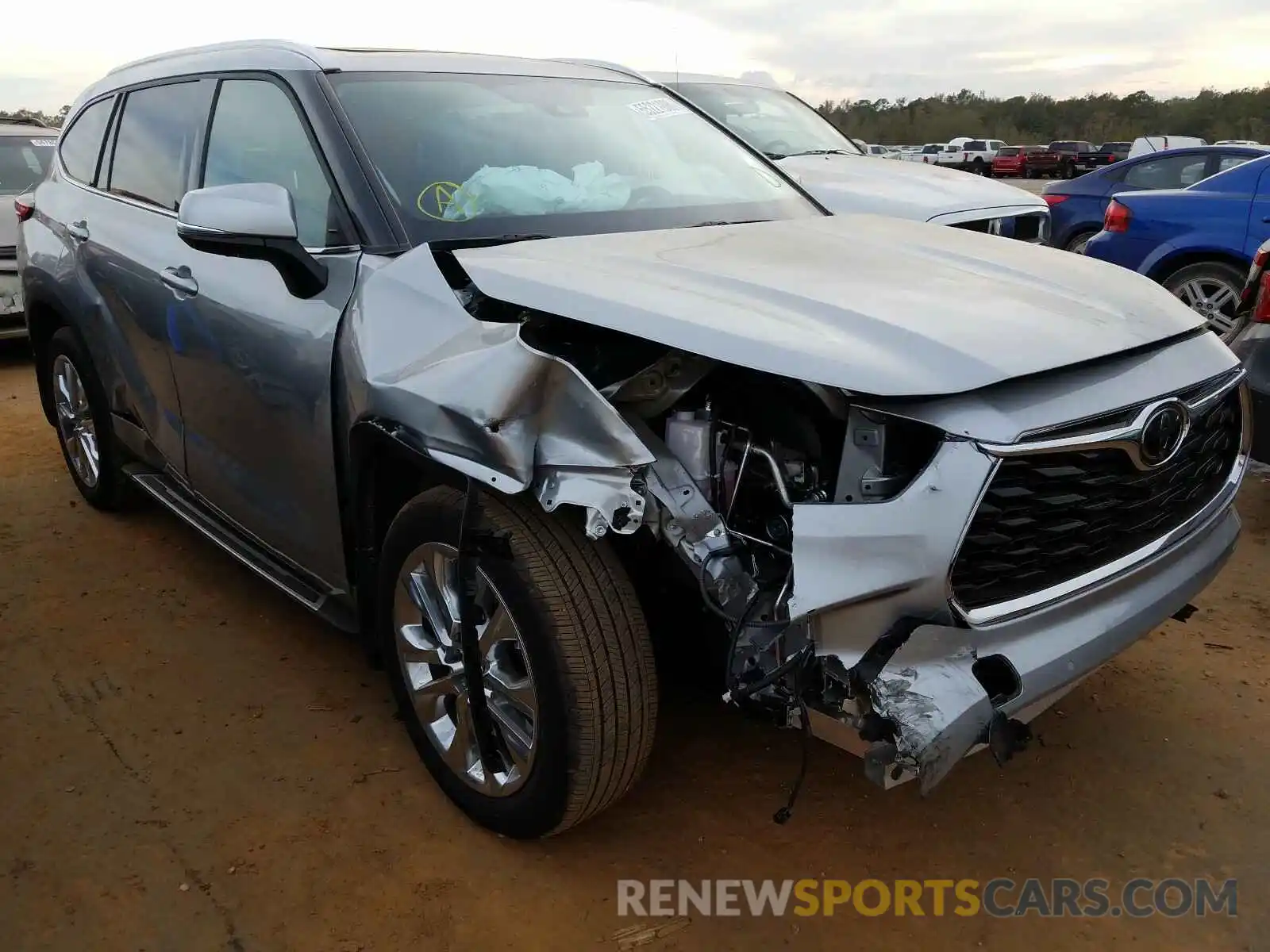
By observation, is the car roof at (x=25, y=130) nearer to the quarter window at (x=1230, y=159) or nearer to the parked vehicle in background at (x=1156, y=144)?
the quarter window at (x=1230, y=159)

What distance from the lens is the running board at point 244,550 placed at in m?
2.75

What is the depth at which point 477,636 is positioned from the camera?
224 centimetres

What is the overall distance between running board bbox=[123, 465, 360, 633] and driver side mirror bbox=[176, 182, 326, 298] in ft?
3.12

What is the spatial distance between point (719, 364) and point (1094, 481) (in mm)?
776

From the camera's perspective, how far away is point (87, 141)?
411cm

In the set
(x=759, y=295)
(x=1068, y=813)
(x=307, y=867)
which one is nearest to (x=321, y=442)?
(x=307, y=867)

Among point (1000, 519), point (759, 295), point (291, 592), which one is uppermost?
point (759, 295)

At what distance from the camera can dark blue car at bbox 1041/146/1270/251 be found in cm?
983

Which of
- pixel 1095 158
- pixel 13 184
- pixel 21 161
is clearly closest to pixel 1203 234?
pixel 13 184

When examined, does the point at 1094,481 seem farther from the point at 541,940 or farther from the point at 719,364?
the point at 541,940

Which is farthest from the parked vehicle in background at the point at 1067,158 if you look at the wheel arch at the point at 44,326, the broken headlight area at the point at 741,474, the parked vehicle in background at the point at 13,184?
the broken headlight area at the point at 741,474

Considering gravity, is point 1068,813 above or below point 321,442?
below

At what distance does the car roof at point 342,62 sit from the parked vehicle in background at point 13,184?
152 inches

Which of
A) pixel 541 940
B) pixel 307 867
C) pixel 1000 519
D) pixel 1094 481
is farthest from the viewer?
pixel 307 867
